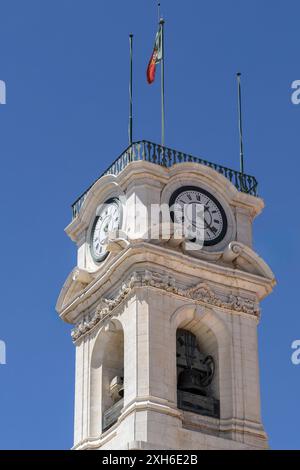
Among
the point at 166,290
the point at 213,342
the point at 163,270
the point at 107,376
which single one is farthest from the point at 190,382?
the point at 163,270

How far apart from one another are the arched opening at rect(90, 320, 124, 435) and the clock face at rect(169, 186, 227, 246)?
437 cm

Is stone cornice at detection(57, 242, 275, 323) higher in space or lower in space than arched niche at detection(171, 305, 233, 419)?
higher

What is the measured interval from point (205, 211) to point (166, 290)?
414cm

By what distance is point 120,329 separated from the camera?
7756 centimetres

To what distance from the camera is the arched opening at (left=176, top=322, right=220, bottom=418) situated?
7650 cm

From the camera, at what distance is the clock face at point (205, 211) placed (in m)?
78.4

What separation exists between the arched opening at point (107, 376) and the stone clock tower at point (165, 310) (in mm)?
35

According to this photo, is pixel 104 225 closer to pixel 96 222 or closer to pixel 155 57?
pixel 96 222

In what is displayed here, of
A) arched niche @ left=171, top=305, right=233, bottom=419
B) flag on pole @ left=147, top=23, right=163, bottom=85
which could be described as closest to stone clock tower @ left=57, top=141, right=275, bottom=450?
arched niche @ left=171, top=305, right=233, bottom=419

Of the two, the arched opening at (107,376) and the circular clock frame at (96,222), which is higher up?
the circular clock frame at (96,222)

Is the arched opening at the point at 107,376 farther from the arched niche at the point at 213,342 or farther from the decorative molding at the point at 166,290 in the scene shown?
the arched niche at the point at 213,342

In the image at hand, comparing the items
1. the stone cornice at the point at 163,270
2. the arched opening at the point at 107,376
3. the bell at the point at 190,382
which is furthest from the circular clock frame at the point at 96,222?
the bell at the point at 190,382

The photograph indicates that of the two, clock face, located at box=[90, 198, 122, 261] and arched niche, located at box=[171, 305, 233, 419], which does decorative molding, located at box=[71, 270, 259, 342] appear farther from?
clock face, located at box=[90, 198, 122, 261]
